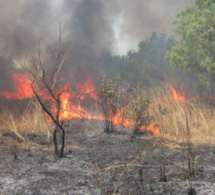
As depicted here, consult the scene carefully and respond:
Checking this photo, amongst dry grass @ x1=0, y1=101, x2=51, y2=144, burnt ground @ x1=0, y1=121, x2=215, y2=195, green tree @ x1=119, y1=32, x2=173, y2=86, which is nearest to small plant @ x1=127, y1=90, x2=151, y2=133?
burnt ground @ x1=0, y1=121, x2=215, y2=195

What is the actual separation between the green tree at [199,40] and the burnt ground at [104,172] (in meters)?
10.2

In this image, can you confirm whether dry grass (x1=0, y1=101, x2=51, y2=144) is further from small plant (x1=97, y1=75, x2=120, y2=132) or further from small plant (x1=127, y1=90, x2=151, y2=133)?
small plant (x1=127, y1=90, x2=151, y2=133)

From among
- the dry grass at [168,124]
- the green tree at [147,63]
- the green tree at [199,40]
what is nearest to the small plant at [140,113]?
the dry grass at [168,124]

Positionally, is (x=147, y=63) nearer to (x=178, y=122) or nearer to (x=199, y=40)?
(x=199, y=40)

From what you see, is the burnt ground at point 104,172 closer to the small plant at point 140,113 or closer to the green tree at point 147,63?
the small plant at point 140,113

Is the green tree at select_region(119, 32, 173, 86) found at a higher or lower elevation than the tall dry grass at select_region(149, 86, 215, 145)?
higher

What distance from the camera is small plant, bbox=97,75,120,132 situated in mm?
10962

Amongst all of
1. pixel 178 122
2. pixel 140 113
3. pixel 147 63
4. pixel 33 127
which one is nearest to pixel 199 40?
pixel 140 113

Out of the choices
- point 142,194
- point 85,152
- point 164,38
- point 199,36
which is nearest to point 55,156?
point 85,152

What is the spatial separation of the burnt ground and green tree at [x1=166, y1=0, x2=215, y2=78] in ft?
33.4

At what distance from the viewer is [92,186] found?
159 inches

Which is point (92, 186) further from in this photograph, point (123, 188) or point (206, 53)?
point (206, 53)

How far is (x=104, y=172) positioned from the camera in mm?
4742

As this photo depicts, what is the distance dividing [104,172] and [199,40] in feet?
45.5
